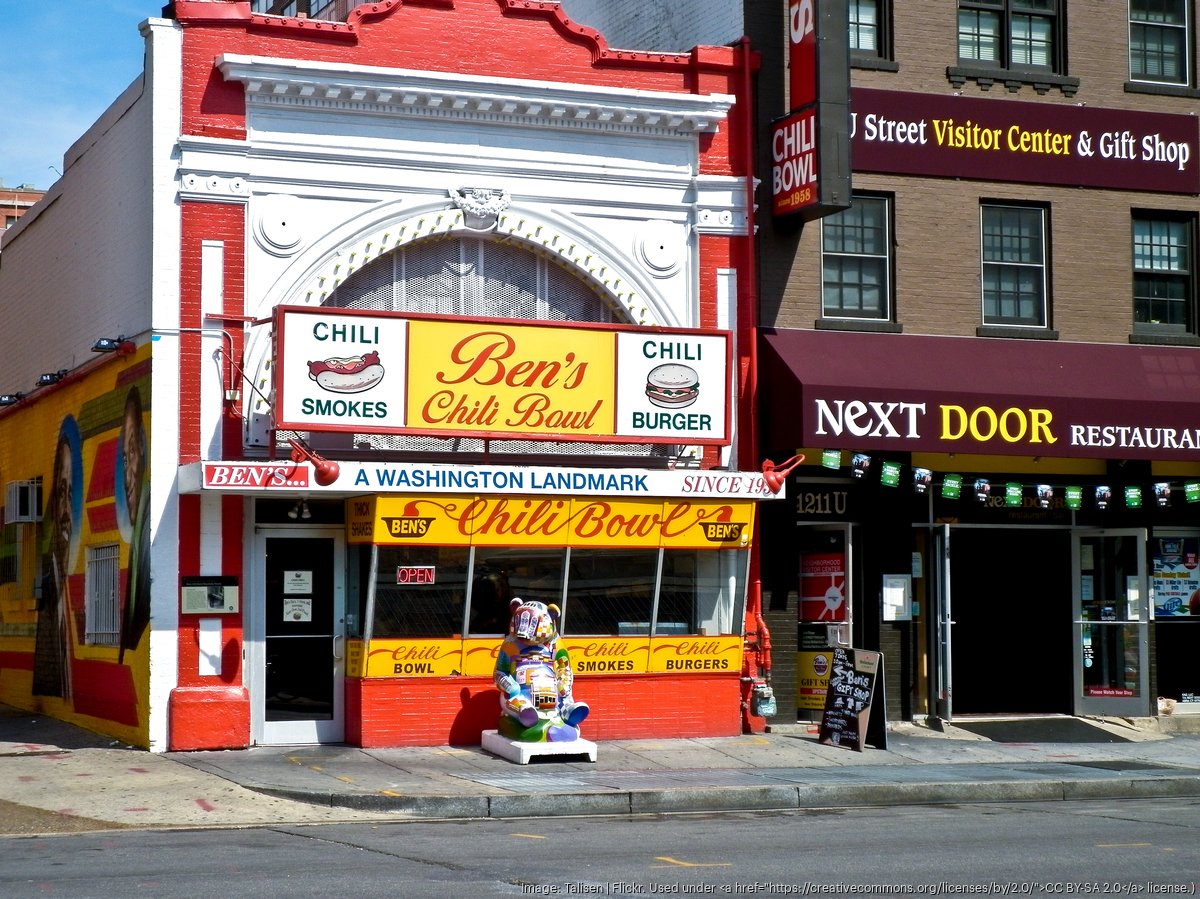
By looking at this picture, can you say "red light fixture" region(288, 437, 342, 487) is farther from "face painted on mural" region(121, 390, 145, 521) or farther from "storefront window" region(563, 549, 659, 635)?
"storefront window" region(563, 549, 659, 635)

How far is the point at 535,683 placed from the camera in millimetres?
17031

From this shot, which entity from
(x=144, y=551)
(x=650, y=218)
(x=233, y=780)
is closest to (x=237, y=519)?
(x=144, y=551)

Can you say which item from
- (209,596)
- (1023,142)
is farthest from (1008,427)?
(209,596)

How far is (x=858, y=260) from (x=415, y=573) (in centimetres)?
678

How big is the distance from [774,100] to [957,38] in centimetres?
265

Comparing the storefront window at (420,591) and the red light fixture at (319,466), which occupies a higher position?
the red light fixture at (319,466)

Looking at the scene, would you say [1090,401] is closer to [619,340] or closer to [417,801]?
[619,340]

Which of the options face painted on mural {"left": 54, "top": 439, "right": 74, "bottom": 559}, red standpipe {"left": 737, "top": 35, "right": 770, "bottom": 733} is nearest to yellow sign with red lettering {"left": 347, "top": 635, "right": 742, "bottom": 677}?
red standpipe {"left": 737, "top": 35, "right": 770, "bottom": 733}

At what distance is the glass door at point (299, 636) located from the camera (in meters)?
18.0

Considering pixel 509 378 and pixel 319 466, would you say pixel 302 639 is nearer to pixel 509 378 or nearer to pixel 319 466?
pixel 319 466

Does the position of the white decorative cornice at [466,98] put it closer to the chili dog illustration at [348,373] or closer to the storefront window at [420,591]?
the chili dog illustration at [348,373]

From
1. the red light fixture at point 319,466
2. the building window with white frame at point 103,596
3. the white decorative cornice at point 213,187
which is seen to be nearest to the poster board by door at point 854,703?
the red light fixture at point 319,466

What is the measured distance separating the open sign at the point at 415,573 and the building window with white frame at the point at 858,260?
5884 mm

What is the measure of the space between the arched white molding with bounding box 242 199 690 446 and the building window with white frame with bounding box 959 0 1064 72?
5.31 m
